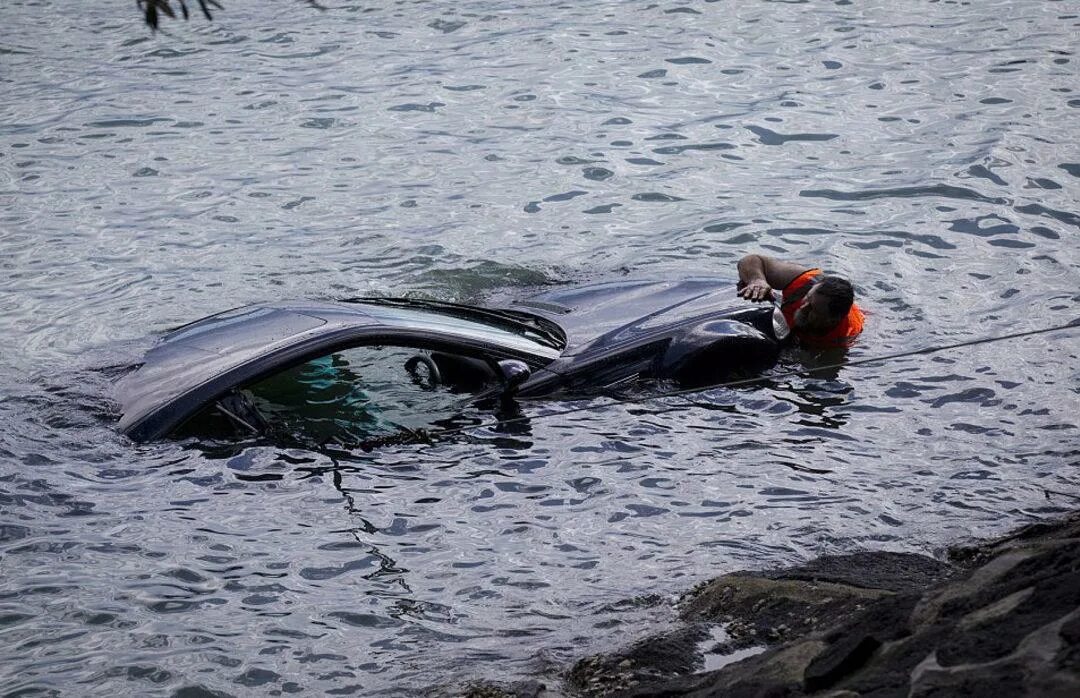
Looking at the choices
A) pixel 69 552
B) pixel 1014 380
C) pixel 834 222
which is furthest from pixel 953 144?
pixel 69 552

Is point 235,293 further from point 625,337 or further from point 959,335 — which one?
point 959,335

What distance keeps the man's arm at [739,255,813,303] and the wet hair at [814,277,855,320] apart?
14.2 inches

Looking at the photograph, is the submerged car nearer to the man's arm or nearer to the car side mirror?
the car side mirror

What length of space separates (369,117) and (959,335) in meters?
8.51

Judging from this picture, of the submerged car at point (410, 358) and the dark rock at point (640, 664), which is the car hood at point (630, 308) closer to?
the submerged car at point (410, 358)

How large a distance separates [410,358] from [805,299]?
2921mm

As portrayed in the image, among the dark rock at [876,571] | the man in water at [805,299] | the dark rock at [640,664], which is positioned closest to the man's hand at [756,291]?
the man in water at [805,299]

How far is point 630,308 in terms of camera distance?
845cm

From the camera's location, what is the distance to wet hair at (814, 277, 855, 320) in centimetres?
895

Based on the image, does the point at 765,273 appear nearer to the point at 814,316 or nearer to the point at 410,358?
the point at 814,316

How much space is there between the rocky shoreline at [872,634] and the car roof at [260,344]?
7.28 ft

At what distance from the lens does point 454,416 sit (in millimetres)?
7746

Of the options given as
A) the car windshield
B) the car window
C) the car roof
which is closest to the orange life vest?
the car windshield

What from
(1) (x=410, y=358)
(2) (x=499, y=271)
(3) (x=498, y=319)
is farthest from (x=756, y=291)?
(2) (x=499, y=271)
